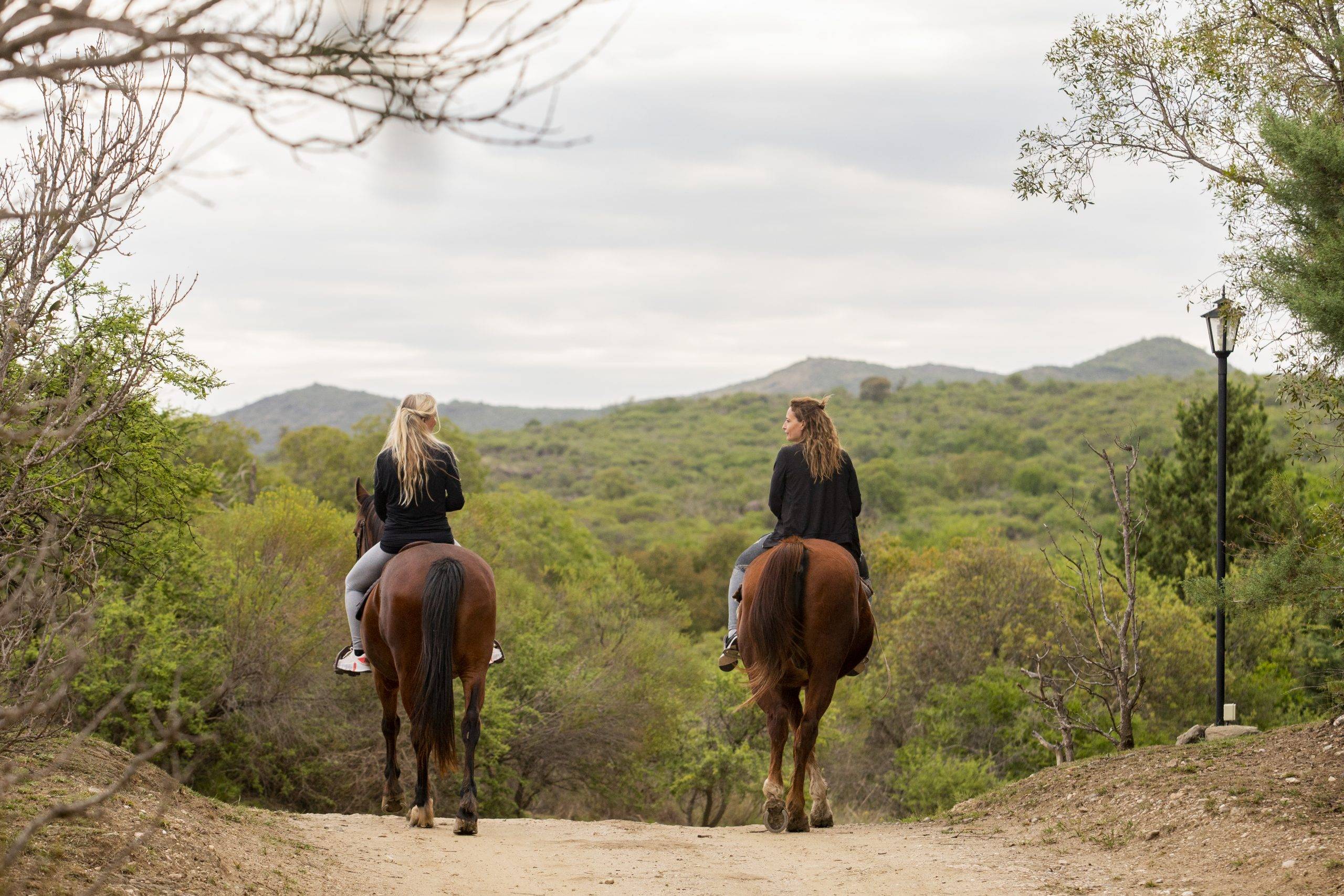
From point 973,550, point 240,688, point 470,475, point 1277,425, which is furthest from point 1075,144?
point 1277,425

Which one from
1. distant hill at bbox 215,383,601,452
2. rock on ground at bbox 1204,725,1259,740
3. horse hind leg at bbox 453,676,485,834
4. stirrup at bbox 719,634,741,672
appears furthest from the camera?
distant hill at bbox 215,383,601,452

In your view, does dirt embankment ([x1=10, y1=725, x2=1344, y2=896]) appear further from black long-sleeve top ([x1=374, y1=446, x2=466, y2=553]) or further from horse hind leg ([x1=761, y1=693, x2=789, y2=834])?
black long-sleeve top ([x1=374, y1=446, x2=466, y2=553])

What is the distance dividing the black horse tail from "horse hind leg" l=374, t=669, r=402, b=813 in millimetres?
1421

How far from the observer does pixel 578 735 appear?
72.1 ft

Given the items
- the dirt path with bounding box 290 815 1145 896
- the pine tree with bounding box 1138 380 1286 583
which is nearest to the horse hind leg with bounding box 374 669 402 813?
the dirt path with bounding box 290 815 1145 896

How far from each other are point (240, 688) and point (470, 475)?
2969 cm

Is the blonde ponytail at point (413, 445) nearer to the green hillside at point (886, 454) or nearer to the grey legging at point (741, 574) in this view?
the grey legging at point (741, 574)

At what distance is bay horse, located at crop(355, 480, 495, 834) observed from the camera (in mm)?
8484

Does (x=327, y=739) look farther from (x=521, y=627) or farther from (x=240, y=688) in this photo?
(x=521, y=627)

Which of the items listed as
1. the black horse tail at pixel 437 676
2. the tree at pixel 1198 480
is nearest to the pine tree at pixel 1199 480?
the tree at pixel 1198 480

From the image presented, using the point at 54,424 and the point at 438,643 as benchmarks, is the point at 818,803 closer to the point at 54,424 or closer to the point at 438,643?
the point at 438,643

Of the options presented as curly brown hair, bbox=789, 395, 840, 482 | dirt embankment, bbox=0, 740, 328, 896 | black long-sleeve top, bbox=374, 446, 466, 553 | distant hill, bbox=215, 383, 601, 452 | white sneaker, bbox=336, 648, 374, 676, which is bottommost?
dirt embankment, bbox=0, 740, 328, 896

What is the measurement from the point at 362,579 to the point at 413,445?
4.19 ft

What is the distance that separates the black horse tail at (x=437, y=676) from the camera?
27.7 ft
